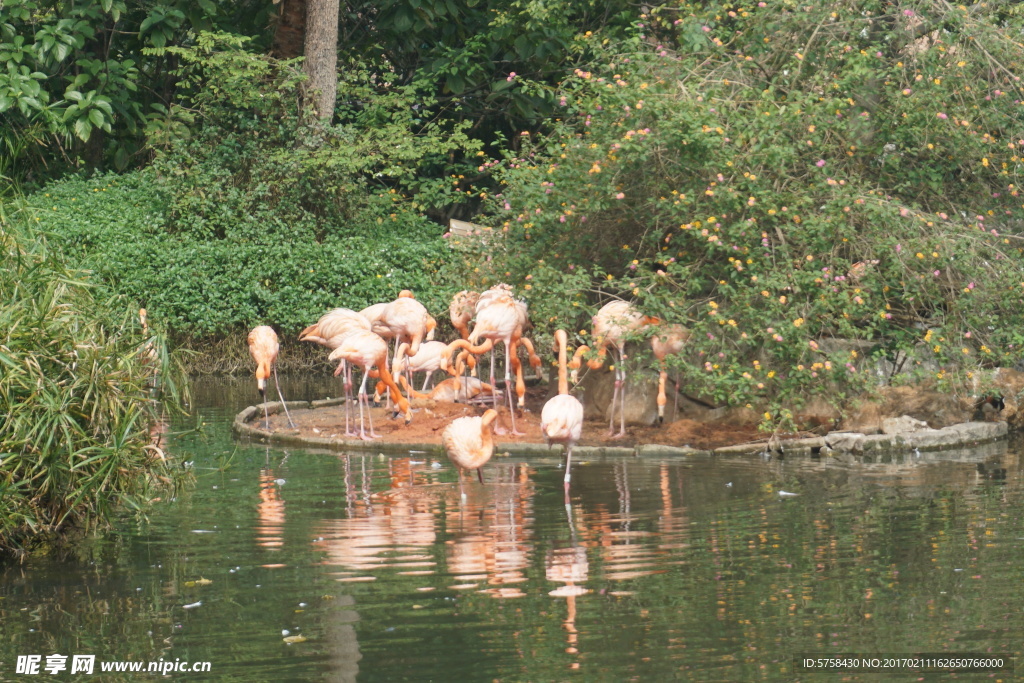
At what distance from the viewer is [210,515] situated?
8906 mm

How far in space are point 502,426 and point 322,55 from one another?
9.10 meters

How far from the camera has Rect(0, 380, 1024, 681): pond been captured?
18.9 feet

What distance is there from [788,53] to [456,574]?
292 inches

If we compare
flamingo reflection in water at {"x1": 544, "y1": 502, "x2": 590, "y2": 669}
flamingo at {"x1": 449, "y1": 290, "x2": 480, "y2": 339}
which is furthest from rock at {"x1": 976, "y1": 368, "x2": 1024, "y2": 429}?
flamingo reflection in water at {"x1": 544, "y1": 502, "x2": 590, "y2": 669}

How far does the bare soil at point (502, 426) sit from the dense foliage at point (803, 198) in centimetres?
44

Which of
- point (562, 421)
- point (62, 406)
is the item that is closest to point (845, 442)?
point (562, 421)

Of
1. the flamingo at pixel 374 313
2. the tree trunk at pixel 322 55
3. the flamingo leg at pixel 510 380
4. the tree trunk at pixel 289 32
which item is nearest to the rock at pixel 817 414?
the flamingo leg at pixel 510 380

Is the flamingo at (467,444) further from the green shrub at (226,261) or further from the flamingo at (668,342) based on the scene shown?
the green shrub at (226,261)

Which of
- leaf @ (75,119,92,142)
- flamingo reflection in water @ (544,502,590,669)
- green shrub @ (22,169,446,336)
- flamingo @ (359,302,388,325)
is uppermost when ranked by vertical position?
leaf @ (75,119,92,142)

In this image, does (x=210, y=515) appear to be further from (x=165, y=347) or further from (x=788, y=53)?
(x=788, y=53)

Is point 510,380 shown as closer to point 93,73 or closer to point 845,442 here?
point 845,442

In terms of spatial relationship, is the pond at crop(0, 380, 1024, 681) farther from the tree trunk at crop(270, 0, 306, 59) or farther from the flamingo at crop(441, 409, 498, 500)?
the tree trunk at crop(270, 0, 306, 59)

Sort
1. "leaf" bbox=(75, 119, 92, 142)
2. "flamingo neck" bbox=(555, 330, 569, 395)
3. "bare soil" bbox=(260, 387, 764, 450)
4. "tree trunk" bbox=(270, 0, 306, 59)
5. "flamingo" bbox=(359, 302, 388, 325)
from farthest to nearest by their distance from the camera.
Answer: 1. "tree trunk" bbox=(270, 0, 306, 59)
2. "leaf" bbox=(75, 119, 92, 142)
3. "flamingo" bbox=(359, 302, 388, 325)
4. "bare soil" bbox=(260, 387, 764, 450)
5. "flamingo neck" bbox=(555, 330, 569, 395)

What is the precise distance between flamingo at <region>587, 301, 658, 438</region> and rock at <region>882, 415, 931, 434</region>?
2.12 metres
